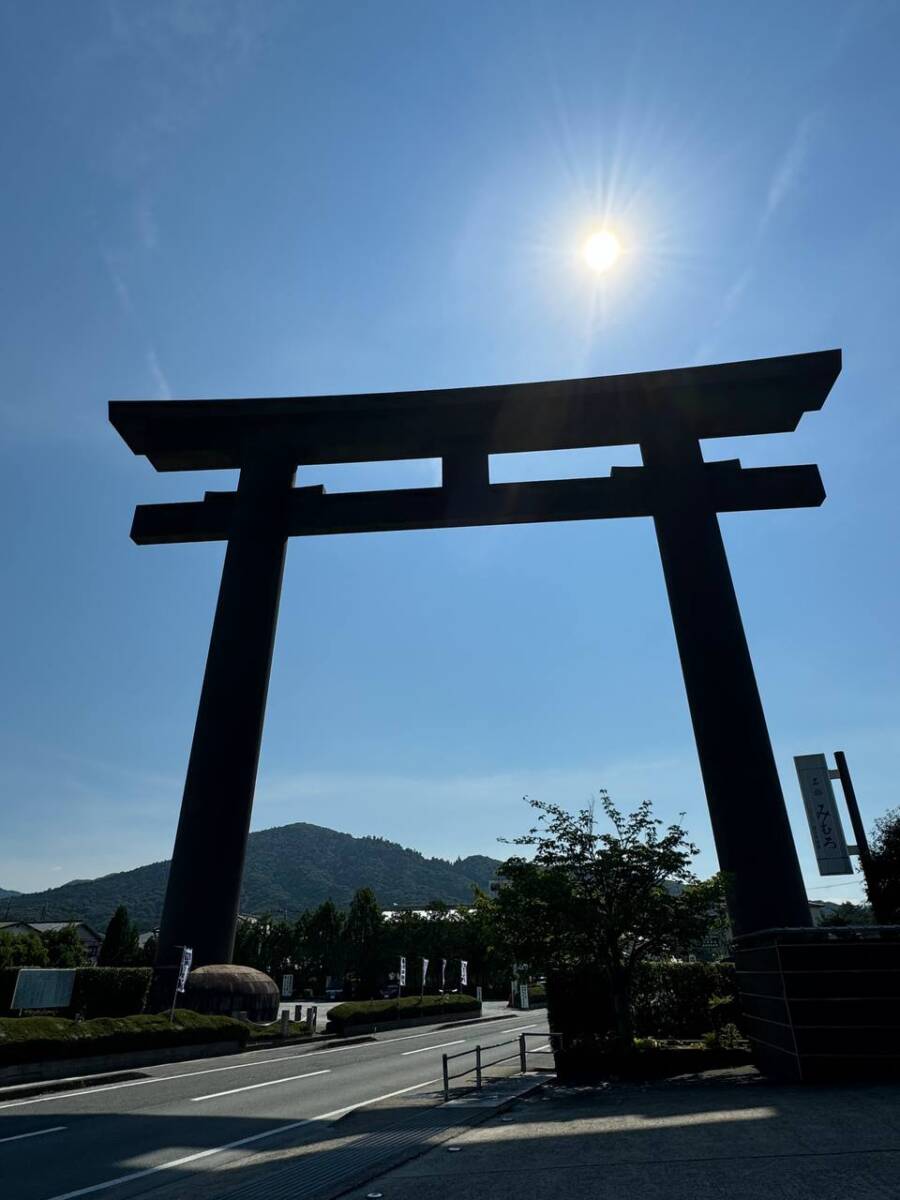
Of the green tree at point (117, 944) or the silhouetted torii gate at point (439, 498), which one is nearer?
the silhouetted torii gate at point (439, 498)

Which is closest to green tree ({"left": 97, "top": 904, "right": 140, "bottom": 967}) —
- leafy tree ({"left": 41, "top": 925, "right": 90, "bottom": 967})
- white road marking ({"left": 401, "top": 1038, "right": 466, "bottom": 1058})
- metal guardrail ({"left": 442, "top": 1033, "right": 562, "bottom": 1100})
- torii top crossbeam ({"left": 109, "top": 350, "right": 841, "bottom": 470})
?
leafy tree ({"left": 41, "top": 925, "right": 90, "bottom": 967})

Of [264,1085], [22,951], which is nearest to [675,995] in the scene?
[264,1085]

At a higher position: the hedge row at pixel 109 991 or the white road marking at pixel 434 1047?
the hedge row at pixel 109 991

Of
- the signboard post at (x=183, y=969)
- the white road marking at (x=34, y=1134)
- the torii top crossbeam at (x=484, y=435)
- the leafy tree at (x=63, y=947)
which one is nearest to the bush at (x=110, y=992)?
the signboard post at (x=183, y=969)

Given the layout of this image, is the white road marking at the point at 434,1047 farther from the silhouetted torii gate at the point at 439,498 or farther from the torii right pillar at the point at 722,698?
the torii right pillar at the point at 722,698

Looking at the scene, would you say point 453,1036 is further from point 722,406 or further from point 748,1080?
point 722,406

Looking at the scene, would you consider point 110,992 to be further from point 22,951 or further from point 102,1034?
point 22,951

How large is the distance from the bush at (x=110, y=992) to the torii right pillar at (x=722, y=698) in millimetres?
18620

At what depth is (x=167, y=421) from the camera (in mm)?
26547

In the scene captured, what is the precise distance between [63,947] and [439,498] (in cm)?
6537

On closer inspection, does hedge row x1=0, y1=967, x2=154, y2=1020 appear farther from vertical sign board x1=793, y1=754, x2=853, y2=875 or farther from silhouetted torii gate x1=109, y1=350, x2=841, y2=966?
vertical sign board x1=793, y1=754, x2=853, y2=875

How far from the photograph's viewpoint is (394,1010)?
124ft

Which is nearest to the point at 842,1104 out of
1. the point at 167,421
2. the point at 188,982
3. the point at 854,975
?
the point at 854,975

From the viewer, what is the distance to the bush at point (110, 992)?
2330 cm
